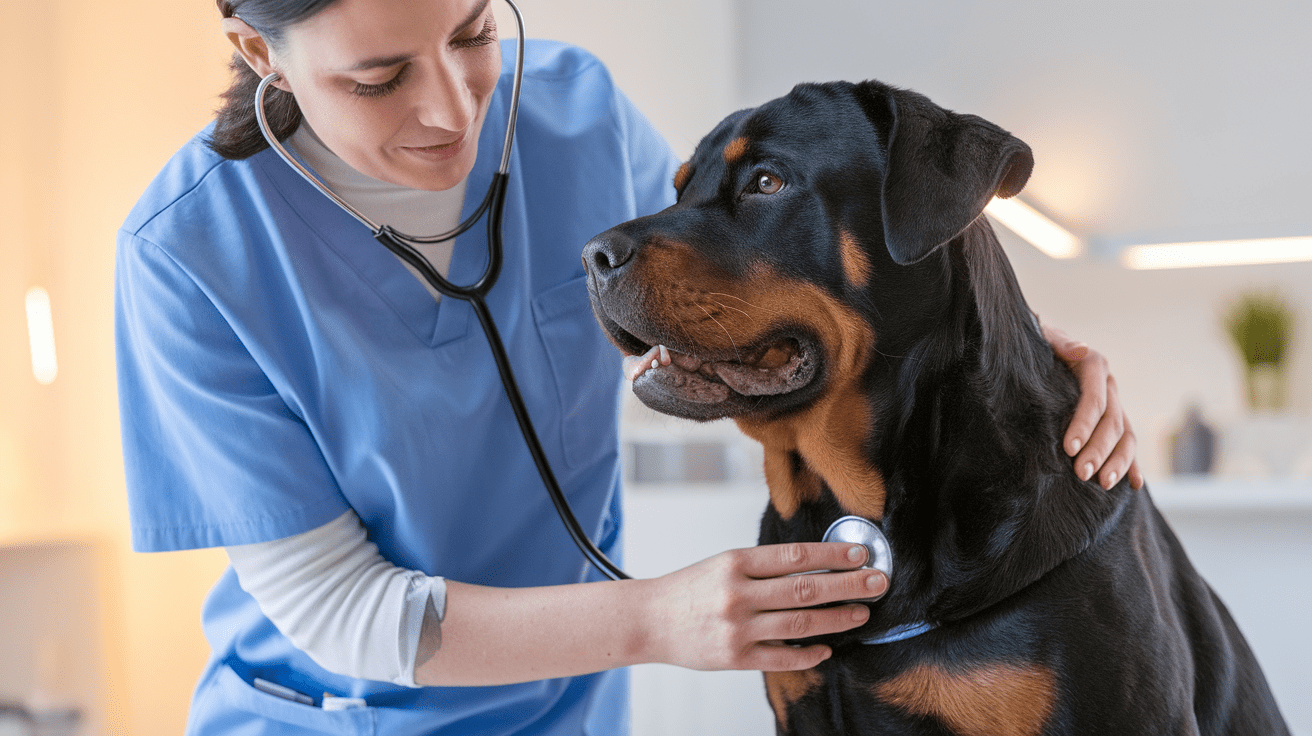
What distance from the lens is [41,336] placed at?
1911 millimetres

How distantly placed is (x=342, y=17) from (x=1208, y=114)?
2.91 meters

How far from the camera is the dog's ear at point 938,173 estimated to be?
781 mm

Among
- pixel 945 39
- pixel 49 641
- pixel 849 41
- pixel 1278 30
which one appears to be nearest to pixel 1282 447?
pixel 1278 30

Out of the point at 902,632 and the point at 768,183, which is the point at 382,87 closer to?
the point at 768,183

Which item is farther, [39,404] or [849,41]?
[849,41]

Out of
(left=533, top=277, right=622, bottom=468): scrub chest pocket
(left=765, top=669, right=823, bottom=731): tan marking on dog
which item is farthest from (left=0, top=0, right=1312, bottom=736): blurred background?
(left=765, top=669, right=823, bottom=731): tan marking on dog

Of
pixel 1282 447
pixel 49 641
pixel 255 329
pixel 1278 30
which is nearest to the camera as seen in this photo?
pixel 255 329

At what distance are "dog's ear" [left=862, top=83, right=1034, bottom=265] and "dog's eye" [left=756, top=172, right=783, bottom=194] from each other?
11 centimetres

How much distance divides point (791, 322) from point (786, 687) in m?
0.39

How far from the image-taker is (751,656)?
0.81 m

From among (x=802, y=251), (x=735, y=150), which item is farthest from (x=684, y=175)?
(x=802, y=251)

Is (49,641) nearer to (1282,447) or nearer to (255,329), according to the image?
(255,329)

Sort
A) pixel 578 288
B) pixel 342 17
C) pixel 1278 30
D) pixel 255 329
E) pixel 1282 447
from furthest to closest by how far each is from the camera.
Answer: pixel 1278 30 → pixel 1282 447 → pixel 578 288 → pixel 255 329 → pixel 342 17

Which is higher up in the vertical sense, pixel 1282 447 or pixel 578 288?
pixel 578 288
